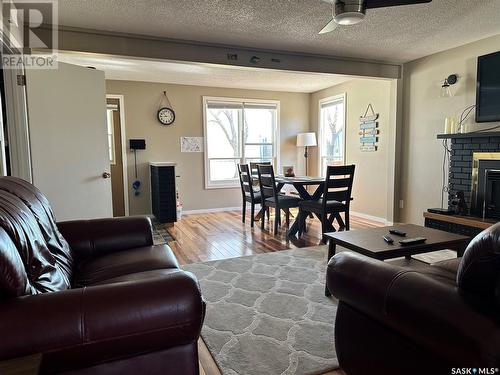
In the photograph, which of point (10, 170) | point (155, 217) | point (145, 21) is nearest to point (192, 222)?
point (155, 217)

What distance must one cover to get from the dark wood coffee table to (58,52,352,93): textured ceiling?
8.48 feet

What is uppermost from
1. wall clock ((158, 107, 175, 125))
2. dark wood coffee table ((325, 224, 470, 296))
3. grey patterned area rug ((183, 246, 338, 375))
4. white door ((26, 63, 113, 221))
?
wall clock ((158, 107, 175, 125))

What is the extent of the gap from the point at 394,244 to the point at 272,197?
2.48m

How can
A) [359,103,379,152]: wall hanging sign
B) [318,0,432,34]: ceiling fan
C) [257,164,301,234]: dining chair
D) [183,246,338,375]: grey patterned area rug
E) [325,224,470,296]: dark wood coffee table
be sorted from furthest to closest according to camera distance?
[359,103,379,152]: wall hanging sign
[257,164,301,234]: dining chair
[318,0,432,34]: ceiling fan
[325,224,470,296]: dark wood coffee table
[183,246,338,375]: grey patterned area rug

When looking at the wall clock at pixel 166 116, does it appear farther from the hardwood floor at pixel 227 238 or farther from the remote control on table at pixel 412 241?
the remote control on table at pixel 412 241

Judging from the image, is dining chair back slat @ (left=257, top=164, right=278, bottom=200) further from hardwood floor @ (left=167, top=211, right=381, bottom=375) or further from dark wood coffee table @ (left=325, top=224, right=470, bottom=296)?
dark wood coffee table @ (left=325, top=224, right=470, bottom=296)

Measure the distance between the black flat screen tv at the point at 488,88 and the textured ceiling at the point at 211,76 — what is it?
1.71 metres

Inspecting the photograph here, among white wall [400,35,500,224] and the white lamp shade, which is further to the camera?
the white lamp shade

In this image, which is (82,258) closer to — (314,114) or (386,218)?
(386,218)

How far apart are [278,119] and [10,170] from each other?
15.9 feet

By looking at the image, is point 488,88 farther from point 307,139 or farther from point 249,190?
point 307,139

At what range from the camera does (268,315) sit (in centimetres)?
224

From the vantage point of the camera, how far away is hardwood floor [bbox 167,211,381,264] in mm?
3699

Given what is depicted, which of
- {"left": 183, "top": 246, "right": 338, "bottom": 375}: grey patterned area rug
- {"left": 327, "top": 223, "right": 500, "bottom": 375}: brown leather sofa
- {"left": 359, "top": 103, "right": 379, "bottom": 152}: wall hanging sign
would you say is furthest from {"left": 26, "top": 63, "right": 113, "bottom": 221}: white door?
{"left": 359, "top": 103, "right": 379, "bottom": 152}: wall hanging sign
